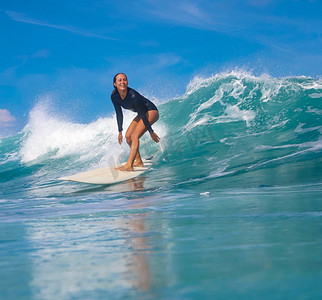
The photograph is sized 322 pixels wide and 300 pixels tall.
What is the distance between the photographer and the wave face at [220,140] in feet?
24.6

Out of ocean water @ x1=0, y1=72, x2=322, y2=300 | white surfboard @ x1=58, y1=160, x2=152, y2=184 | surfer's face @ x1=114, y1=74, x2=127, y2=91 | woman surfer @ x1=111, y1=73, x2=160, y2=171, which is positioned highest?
surfer's face @ x1=114, y1=74, x2=127, y2=91

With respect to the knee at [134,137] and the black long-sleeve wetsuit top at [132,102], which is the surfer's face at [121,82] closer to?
the black long-sleeve wetsuit top at [132,102]

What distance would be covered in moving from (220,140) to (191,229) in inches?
317

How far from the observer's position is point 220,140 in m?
10.8

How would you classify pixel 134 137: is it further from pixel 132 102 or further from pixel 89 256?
pixel 89 256

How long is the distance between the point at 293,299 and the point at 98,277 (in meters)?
0.82

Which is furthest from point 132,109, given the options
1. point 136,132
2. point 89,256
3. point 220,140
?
point 89,256

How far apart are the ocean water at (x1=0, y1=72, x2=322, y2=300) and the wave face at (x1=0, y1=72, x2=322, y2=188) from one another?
0.22 feet

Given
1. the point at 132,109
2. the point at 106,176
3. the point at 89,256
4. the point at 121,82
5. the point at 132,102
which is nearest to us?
the point at 89,256

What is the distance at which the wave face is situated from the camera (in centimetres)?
751

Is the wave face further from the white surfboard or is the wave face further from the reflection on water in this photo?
Answer: the reflection on water

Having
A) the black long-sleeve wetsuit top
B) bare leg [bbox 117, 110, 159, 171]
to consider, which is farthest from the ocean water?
the black long-sleeve wetsuit top

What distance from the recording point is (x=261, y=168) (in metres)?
7.53

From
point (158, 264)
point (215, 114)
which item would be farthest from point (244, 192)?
point (215, 114)
